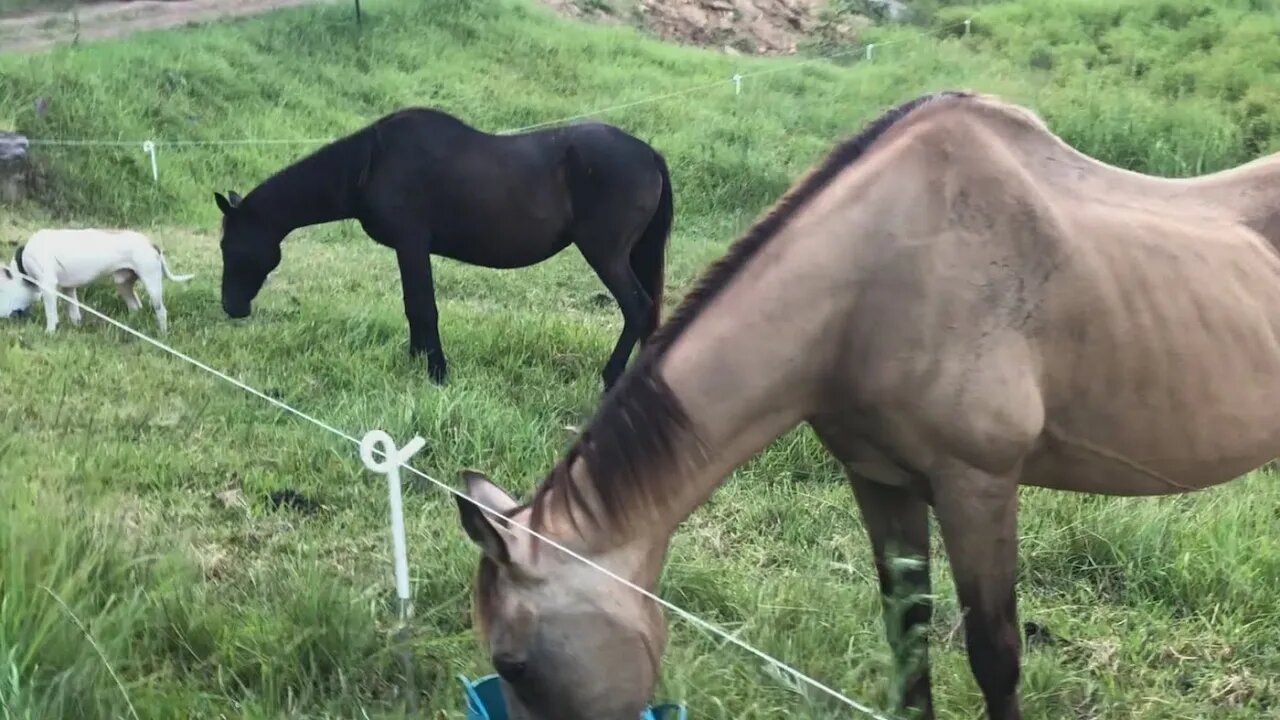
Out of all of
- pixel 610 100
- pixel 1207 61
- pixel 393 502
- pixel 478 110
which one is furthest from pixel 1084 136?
pixel 393 502

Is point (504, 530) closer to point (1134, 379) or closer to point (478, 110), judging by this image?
point (1134, 379)

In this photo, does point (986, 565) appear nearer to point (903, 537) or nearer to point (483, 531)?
point (903, 537)

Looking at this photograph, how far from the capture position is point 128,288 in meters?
5.78

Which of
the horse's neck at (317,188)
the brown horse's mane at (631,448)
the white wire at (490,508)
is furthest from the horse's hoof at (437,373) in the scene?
the brown horse's mane at (631,448)

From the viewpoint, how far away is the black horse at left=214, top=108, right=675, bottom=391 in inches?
203

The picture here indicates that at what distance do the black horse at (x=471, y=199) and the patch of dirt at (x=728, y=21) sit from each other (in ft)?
40.3

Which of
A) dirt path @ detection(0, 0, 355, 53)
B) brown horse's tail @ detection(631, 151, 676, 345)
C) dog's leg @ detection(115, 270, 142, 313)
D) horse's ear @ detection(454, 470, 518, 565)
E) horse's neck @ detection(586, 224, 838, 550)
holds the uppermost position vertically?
horse's neck @ detection(586, 224, 838, 550)

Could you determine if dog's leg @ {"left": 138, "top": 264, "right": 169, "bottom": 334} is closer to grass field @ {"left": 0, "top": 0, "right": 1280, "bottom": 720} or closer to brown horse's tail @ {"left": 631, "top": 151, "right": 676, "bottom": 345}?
grass field @ {"left": 0, "top": 0, "right": 1280, "bottom": 720}

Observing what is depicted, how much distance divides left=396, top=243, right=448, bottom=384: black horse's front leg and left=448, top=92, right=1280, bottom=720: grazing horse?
2931 millimetres

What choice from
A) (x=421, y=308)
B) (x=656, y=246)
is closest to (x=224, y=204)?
(x=421, y=308)

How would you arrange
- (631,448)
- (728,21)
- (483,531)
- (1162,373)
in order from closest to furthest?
(483,531) → (631,448) → (1162,373) → (728,21)

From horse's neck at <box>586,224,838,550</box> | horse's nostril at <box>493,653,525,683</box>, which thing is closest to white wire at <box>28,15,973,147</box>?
horse's neck at <box>586,224,838,550</box>

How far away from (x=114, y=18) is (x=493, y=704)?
1279 cm

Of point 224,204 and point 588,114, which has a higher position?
point 224,204
